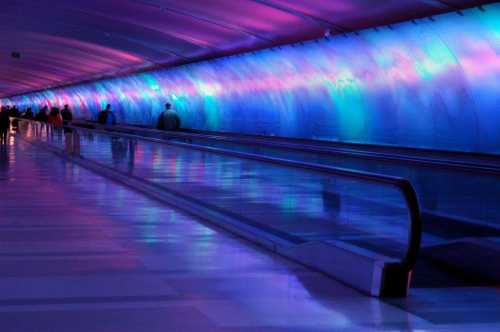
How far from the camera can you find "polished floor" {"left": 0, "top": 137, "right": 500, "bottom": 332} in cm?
548

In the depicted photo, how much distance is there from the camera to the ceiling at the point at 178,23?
1900cm

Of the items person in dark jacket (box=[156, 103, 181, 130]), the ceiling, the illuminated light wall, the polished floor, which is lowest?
the polished floor

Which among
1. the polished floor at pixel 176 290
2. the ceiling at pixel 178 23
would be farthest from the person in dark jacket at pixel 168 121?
the polished floor at pixel 176 290

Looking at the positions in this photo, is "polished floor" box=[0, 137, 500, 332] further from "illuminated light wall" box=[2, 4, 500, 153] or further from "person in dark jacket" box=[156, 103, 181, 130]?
"person in dark jacket" box=[156, 103, 181, 130]

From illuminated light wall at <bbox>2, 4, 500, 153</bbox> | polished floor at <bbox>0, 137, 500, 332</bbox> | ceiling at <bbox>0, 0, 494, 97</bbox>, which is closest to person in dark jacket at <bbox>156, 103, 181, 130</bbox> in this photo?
ceiling at <bbox>0, 0, 494, 97</bbox>

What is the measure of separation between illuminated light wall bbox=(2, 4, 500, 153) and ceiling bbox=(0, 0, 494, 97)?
0.52 meters

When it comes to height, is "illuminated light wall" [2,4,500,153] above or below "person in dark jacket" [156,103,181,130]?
above

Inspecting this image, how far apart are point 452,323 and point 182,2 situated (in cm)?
1857

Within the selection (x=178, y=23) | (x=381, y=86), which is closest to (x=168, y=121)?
(x=178, y=23)

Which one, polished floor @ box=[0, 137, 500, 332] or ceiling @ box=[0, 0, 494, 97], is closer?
polished floor @ box=[0, 137, 500, 332]

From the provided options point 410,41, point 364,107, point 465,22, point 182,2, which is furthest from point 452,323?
point 182,2

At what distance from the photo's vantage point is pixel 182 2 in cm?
2302

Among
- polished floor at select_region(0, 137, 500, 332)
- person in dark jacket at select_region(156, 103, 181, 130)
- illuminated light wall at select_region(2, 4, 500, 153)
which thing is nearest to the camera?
polished floor at select_region(0, 137, 500, 332)

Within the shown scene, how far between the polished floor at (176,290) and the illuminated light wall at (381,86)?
8520 millimetres
